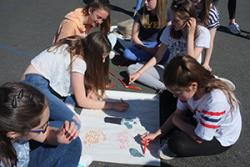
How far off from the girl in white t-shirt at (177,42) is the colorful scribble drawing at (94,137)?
0.67 metres

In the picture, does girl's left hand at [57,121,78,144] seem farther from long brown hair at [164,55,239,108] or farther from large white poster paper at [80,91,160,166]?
long brown hair at [164,55,239,108]

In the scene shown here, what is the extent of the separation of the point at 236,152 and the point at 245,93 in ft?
2.46

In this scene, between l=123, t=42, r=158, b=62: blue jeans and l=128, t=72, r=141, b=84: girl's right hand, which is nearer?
l=128, t=72, r=141, b=84: girl's right hand

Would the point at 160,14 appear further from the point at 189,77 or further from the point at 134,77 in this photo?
the point at 189,77

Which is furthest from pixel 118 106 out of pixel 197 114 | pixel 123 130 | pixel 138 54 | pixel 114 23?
pixel 114 23

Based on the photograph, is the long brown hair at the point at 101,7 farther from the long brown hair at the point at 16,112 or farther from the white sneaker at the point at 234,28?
the white sneaker at the point at 234,28

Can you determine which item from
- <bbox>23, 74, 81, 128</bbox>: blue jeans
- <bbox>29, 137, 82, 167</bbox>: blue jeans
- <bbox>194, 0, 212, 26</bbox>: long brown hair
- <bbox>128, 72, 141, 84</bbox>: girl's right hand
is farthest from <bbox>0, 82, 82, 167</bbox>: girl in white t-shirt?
<bbox>194, 0, 212, 26</bbox>: long brown hair

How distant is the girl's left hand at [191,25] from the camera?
2.50 m

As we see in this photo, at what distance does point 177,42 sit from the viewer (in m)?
2.70

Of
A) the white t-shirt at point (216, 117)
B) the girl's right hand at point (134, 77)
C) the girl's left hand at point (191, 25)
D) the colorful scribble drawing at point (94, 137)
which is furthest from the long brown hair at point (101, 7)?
the white t-shirt at point (216, 117)

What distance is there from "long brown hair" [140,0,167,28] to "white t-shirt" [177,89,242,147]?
1221mm

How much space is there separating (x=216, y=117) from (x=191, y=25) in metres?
0.92

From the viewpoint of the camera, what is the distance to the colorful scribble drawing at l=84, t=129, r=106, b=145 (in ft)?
7.22

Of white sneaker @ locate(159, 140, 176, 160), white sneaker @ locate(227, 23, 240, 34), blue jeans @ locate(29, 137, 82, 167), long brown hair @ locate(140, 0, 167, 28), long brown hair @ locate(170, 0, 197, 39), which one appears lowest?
white sneaker @ locate(159, 140, 176, 160)
